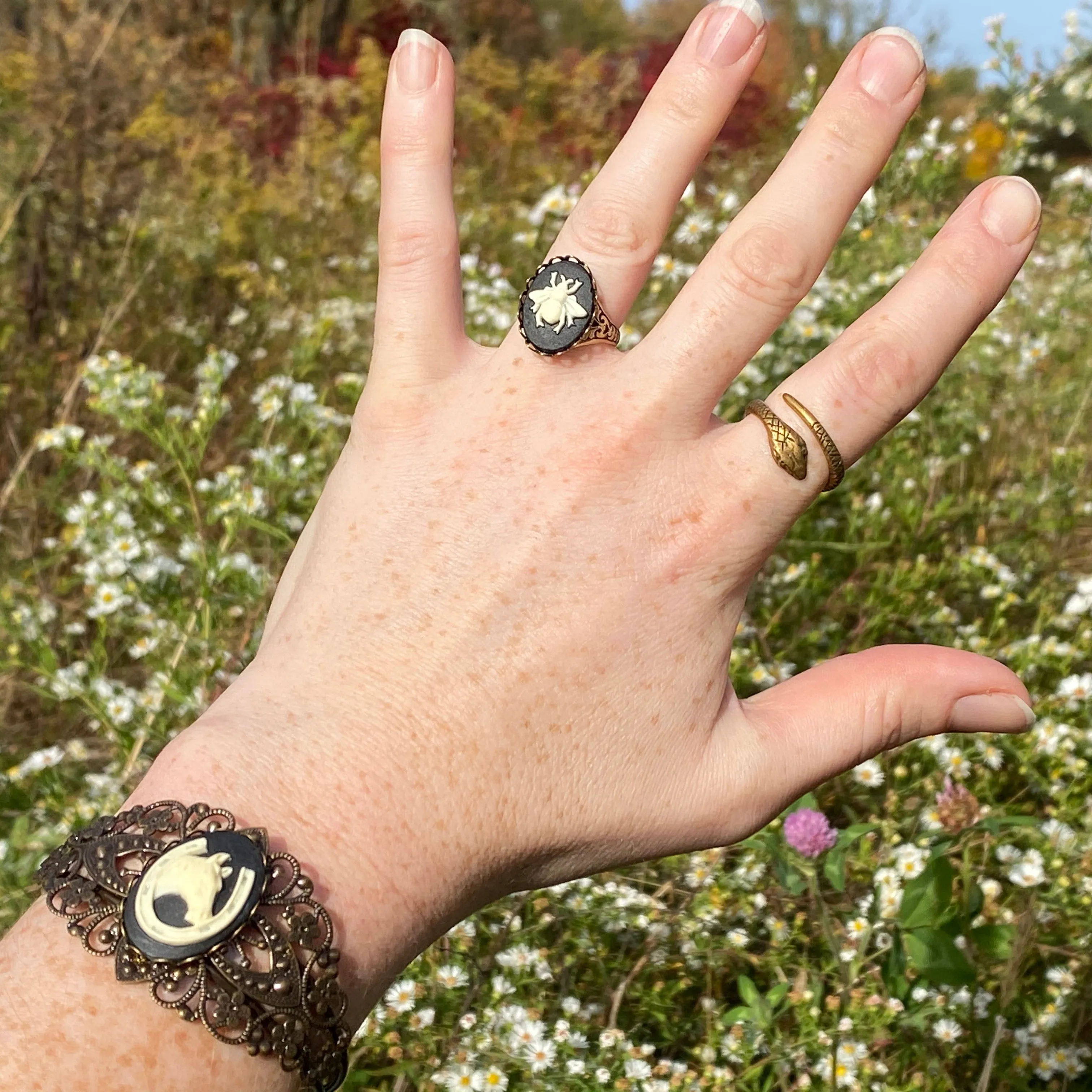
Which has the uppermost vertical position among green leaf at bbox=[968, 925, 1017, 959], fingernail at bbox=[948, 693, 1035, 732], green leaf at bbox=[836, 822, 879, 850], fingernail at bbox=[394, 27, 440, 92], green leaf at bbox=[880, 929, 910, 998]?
fingernail at bbox=[394, 27, 440, 92]

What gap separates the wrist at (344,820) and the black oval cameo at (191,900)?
0.10 m

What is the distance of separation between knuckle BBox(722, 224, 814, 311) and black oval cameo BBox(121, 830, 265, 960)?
122 centimetres

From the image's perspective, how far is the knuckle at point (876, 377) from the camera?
5.30ft

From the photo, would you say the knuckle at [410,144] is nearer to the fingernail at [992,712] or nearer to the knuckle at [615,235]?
the knuckle at [615,235]

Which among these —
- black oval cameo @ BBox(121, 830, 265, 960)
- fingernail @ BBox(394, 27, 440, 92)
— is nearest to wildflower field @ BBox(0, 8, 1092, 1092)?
black oval cameo @ BBox(121, 830, 265, 960)

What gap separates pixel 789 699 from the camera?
5.09 ft

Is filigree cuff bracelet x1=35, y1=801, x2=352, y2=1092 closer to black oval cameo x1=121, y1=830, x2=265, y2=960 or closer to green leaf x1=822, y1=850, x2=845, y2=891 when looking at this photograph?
black oval cameo x1=121, y1=830, x2=265, y2=960

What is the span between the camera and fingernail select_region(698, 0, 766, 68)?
1.75 metres

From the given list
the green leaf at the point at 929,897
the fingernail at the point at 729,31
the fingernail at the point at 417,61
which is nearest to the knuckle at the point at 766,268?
the fingernail at the point at 729,31

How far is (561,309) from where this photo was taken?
1724 millimetres

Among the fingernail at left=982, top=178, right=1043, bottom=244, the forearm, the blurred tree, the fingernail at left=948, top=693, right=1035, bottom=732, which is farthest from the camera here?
the blurred tree

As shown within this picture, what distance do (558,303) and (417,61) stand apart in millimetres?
630

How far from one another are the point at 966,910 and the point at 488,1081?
1.00 meters

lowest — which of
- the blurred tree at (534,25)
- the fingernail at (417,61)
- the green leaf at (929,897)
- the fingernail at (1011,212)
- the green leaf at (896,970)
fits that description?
the green leaf at (896,970)
